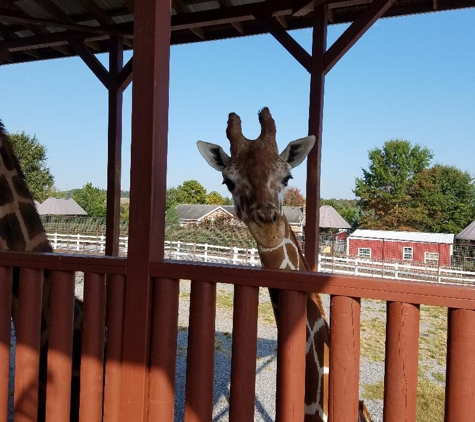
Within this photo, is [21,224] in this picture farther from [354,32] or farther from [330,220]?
[330,220]

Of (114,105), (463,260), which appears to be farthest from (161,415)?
(463,260)

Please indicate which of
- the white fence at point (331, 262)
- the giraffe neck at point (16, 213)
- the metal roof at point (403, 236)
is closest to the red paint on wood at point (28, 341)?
the giraffe neck at point (16, 213)

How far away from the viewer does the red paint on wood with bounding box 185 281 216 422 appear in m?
1.47

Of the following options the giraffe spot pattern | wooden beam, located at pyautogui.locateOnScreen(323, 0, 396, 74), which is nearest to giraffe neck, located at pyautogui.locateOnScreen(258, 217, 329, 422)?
the giraffe spot pattern

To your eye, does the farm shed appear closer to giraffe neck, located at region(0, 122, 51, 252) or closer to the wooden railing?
the wooden railing

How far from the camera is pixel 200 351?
58.1 inches

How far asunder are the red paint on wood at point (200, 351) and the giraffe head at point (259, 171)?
99 cm

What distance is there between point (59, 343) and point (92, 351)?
14 cm

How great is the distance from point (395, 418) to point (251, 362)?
18.8 inches

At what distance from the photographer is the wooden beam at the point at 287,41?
447cm

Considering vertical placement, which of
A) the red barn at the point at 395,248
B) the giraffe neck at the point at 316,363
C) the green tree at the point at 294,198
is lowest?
the red barn at the point at 395,248

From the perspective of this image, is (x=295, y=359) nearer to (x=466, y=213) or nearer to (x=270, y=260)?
(x=270, y=260)

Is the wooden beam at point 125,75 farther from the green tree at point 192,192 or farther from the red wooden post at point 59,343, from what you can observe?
the green tree at point 192,192

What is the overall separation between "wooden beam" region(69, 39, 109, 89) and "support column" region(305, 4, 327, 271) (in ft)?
9.23
